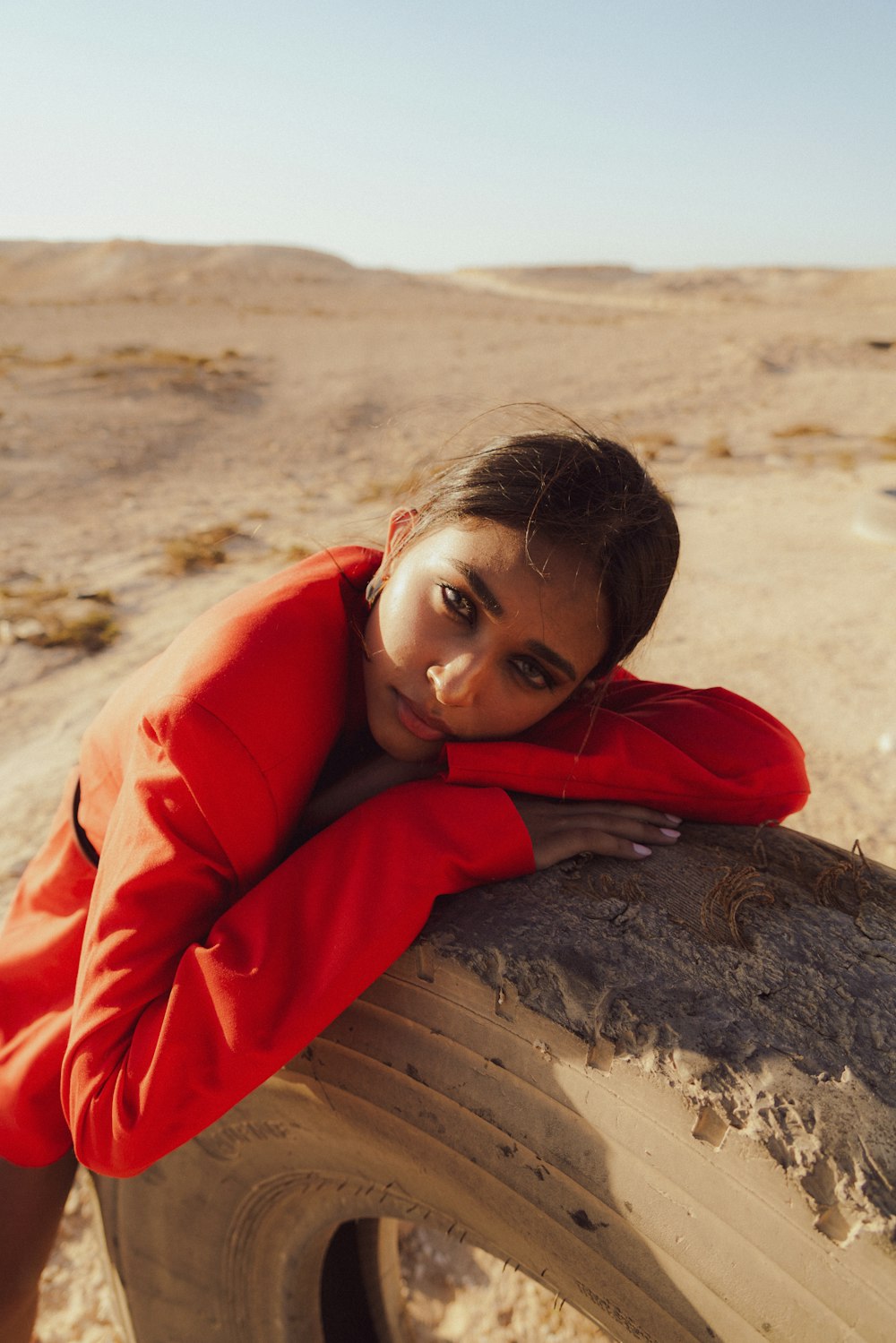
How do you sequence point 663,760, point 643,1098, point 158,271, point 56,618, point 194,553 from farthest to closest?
point 158,271 → point 194,553 → point 56,618 → point 663,760 → point 643,1098

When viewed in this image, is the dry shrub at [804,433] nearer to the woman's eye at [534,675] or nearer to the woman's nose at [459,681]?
the woman's eye at [534,675]

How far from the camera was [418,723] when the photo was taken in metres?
1.29

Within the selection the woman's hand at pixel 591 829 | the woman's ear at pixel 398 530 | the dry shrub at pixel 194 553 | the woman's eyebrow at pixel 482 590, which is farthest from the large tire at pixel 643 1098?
the dry shrub at pixel 194 553

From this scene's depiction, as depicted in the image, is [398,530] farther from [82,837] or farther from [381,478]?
[381,478]

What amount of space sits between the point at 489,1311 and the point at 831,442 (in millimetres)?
7575

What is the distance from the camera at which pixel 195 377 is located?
9.52 metres

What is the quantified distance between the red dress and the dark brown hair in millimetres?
180

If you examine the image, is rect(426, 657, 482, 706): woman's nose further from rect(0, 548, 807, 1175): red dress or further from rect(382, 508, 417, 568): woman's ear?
rect(382, 508, 417, 568): woman's ear

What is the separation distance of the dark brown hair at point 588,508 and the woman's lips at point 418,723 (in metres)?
0.27

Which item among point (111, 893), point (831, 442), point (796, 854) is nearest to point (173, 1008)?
point (111, 893)

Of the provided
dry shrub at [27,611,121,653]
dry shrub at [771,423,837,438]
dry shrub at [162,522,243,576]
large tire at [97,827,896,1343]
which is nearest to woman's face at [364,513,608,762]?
large tire at [97,827,896,1343]

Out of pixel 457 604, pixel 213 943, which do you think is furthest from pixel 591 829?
pixel 213 943

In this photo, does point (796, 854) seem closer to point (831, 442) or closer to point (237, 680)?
point (237, 680)

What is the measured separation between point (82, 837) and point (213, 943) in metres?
0.60
